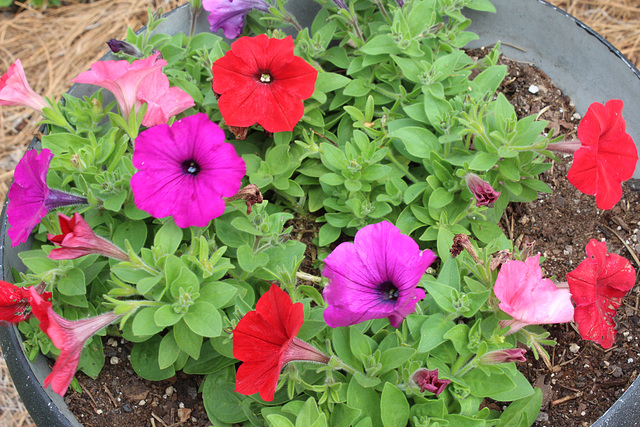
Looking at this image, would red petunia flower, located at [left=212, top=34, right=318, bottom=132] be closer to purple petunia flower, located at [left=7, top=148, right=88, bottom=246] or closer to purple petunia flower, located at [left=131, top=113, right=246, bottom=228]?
purple petunia flower, located at [left=131, top=113, right=246, bottom=228]

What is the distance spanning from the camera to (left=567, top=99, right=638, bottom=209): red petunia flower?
57.4 inches

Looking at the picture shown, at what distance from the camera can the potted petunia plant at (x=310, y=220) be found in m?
1.35

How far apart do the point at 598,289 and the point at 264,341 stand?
0.88 m

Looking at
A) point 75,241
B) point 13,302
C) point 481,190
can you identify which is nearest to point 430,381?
point 481,190

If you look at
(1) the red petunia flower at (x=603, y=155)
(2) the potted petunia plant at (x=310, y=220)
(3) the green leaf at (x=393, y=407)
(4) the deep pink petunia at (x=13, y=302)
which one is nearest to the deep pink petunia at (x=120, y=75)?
(2) the potted petunia plant at (x=310, y=220)

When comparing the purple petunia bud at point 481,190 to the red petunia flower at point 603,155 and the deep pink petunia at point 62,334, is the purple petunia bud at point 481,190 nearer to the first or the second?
the red petunia flower at point 603,155

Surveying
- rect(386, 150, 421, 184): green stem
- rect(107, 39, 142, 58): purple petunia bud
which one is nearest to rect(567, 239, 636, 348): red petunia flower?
rect(386, 150, 421, 184): green stem

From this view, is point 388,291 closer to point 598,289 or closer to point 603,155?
point 598,289

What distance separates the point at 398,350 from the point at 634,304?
88 cm

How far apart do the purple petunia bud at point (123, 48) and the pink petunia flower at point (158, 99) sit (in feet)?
0.93

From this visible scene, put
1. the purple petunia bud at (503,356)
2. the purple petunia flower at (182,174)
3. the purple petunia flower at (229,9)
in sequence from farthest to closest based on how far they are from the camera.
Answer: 1. the purple petunia flower at (229,9)
2. the purple petunia flower at (182,174)
3. the purple petunia bud at (503,356)

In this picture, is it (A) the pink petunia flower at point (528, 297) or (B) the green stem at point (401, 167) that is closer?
(A) the pink petunia flower at point (528, 297)

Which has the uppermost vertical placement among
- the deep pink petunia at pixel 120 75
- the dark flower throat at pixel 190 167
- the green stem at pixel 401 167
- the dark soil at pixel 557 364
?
the deep pink petunia at pixel 120 75

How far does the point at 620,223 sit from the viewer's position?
6.32ft
